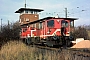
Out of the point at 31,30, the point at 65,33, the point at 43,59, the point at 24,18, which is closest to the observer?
the point at 43,59

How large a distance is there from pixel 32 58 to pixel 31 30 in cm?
1615

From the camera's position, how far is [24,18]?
52938 mm

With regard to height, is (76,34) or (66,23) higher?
(66,23)

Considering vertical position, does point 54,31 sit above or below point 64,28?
below

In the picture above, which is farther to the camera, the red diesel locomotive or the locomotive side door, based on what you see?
the locomotive side door

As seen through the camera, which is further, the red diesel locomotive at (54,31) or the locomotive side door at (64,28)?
the locomotive side door at (64,28)

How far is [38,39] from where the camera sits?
71.7ft

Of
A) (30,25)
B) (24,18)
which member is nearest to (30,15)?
(24,18)

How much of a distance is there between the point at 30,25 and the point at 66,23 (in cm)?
603

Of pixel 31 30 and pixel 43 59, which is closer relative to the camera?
pixel 43 59

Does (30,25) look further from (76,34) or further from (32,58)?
(32,58)

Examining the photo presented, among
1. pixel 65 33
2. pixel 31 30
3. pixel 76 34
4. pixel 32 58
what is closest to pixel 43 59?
pixel 32 58

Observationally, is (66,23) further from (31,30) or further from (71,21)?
(31,30)

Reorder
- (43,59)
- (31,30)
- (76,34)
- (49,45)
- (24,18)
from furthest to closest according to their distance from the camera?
(24,18), (76,34), (31,30), (49,45), (43,59)
